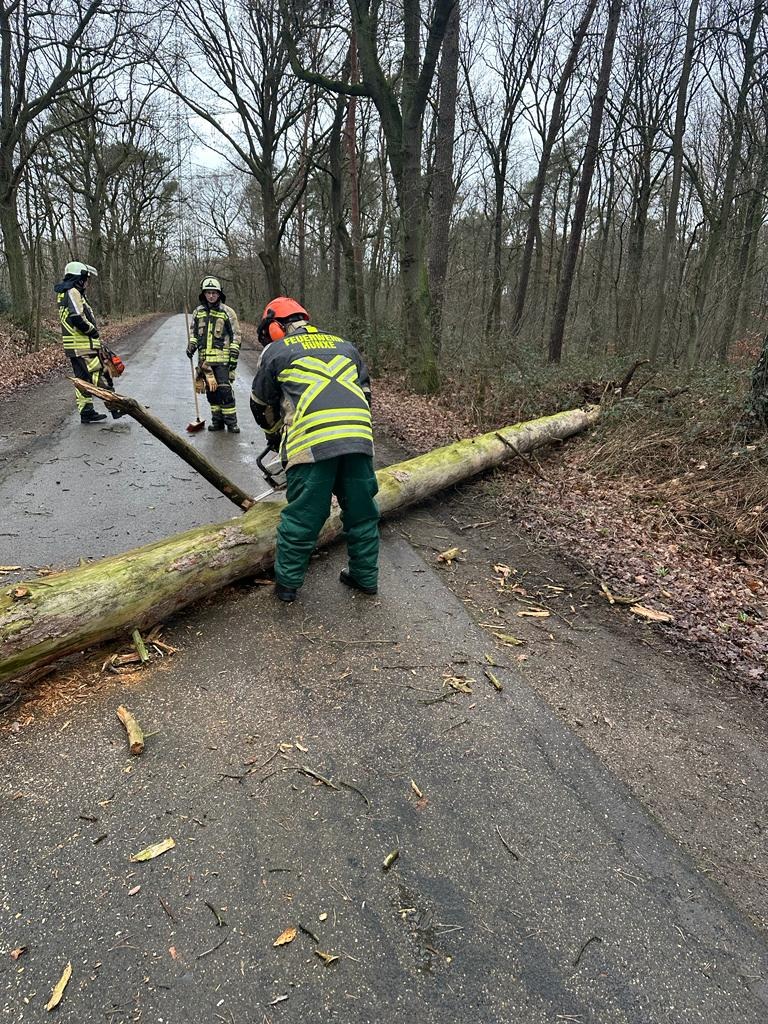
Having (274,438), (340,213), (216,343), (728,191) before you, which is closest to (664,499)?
(274,438)

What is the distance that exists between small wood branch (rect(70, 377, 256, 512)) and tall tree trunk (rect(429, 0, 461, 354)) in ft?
25.9

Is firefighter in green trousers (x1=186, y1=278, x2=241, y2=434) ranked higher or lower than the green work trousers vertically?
higher

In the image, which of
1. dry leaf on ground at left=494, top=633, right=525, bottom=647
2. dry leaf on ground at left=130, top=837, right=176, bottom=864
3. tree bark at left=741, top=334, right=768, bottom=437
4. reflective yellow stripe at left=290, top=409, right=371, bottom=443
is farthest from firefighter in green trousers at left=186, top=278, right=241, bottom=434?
dry leaf on ground at left=130, top=837, right=176, bottom=864

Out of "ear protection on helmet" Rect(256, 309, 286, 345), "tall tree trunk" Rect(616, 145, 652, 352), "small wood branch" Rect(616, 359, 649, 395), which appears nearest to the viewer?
"ear protection on helmet" Rect(256, 309, 286, 345)

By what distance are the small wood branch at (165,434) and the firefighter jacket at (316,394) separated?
2.17 ft

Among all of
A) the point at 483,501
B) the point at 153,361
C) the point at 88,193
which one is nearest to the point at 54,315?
the point at 153,361

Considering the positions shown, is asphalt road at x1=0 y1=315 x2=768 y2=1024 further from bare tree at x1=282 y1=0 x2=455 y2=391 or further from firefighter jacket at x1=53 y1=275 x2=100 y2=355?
bare tree at x1=282 y1=0 x2=455 y2=391

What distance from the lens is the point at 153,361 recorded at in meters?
16.4

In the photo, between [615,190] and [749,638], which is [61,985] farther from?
[615,190]

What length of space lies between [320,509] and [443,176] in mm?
10617

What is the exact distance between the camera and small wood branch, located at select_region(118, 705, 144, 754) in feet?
8.29

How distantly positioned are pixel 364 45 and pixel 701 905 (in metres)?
12.8

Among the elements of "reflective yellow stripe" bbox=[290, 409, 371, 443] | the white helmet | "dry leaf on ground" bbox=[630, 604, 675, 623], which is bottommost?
"dry leaf on ground" bbox=[630, 604, 675, 623]

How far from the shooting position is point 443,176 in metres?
11.6
